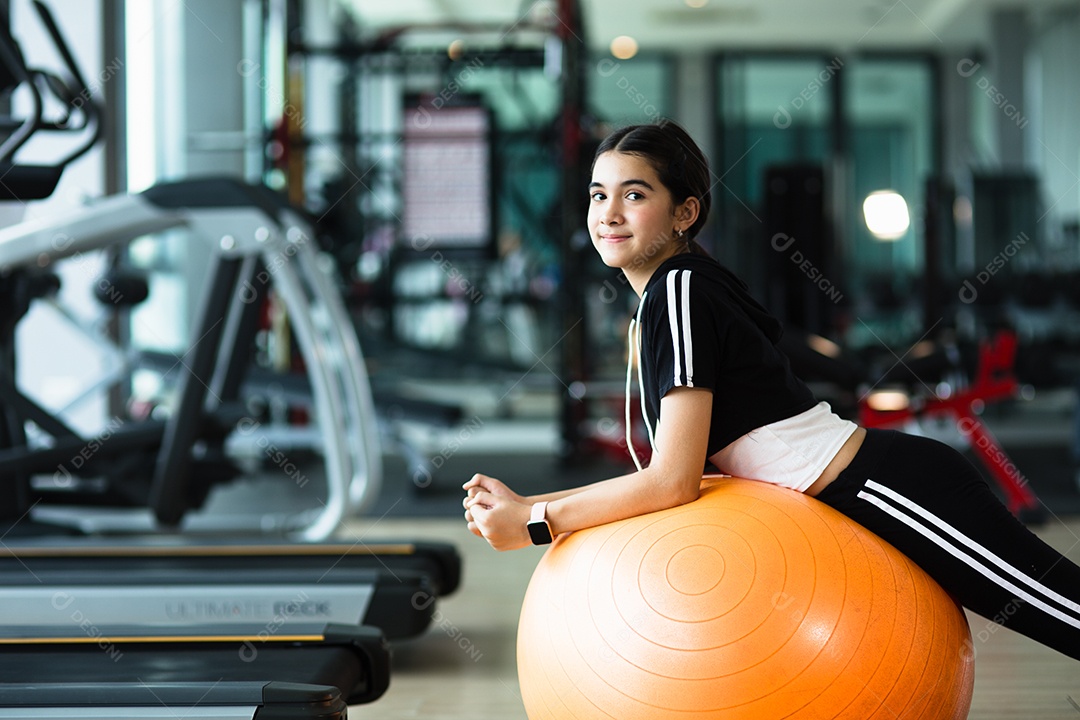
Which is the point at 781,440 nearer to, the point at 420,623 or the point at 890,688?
the point at 890,688

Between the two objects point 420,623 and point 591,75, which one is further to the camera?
point 591,75

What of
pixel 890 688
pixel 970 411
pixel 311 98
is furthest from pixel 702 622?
pixel 311 98

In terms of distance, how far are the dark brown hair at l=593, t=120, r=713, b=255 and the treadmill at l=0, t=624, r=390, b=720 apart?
2.97 ft

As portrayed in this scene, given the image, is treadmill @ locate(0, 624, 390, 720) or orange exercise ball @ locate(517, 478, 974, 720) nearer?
orange exercise ball @ locate(517, 478, 974, 720)

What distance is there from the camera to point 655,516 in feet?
5.01

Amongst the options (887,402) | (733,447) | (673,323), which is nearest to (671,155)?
(673,323)

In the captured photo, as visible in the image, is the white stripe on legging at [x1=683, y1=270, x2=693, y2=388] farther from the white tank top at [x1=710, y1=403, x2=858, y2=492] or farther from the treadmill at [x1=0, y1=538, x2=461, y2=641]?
the treadmill at [x1=0, y1=538, x2=461, y2=641]

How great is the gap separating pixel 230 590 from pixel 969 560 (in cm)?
165

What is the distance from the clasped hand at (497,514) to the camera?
1.56m

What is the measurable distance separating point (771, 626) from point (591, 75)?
9024mm

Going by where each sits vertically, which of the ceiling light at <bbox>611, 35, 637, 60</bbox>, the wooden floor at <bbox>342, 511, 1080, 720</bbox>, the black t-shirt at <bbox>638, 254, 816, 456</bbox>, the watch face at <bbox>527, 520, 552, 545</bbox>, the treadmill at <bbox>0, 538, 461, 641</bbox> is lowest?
the wooden floor at <bbox>342, 511, 1080, 720</bbox>

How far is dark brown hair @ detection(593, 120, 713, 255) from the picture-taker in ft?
5.18

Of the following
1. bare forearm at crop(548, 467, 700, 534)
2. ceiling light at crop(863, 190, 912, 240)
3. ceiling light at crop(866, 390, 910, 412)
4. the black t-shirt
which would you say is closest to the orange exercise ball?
bare forearm at crop(548, 467, 700, 534)

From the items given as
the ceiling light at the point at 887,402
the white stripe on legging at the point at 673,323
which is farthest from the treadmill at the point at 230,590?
the ceiling light at the point at 887,402
